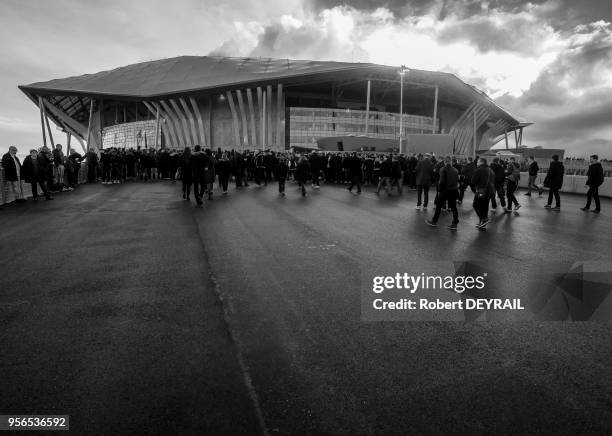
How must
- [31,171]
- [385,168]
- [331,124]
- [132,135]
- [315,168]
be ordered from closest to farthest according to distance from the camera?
1. [31,171]
2. [385,168]
3. [315,168]
4. [331,124]
5. [132,135]

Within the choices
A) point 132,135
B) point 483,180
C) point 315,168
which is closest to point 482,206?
point 483,180

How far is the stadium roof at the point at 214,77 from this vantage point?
49.6 m

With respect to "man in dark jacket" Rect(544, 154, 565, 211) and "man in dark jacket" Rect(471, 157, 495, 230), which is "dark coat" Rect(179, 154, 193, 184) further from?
"man in dark jacket" Rect(544, 154, 565, 211)

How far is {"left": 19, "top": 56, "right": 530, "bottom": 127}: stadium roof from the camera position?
49594 mm

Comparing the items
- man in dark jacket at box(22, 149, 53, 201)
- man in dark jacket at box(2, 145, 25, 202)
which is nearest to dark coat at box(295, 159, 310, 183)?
man in dark jacket at box(22, 149, 53, 201)

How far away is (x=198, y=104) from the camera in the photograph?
57.7m

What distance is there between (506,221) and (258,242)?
645cm

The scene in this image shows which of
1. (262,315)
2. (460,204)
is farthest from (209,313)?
(460,204)

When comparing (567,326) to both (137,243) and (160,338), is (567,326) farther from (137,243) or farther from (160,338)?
(137,243)

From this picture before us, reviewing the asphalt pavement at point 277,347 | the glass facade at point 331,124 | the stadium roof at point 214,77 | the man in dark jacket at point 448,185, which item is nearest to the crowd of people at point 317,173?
the man in dark jacket at point 448,185

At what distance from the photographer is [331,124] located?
5822cm

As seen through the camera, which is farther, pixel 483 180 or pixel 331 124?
pixel 331 124

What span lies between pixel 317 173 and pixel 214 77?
36.9 meters

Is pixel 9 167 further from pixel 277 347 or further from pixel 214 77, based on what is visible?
pixel 214 77
